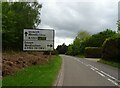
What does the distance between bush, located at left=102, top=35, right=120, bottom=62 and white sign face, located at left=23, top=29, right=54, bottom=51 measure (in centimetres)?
1327

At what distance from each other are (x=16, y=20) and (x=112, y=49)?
21246 millimetres

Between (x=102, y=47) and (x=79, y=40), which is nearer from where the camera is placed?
(x=102, y=47)

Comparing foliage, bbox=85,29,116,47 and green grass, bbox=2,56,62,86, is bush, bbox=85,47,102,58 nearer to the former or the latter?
foliage, bbox=85,29,116,47

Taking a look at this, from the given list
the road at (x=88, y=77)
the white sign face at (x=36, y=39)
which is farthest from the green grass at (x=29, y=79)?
the white sign face at (x=36, y=39)

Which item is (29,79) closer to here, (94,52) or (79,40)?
(94,52)

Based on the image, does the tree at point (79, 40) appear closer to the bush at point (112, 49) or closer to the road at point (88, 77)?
the bush at point (112, 49)

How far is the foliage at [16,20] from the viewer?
52188mm

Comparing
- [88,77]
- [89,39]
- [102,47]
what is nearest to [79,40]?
[89,39]

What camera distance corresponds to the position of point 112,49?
4153cm

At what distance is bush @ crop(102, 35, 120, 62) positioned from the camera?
130ft

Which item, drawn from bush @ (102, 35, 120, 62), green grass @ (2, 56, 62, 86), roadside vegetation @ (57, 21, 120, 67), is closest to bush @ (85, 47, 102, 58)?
roadside vegetation @ (57, 21, 120, 67)

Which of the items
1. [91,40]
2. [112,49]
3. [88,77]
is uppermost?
[91,40]

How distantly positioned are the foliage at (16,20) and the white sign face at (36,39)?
20.3 m

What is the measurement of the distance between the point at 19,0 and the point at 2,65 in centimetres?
4468
